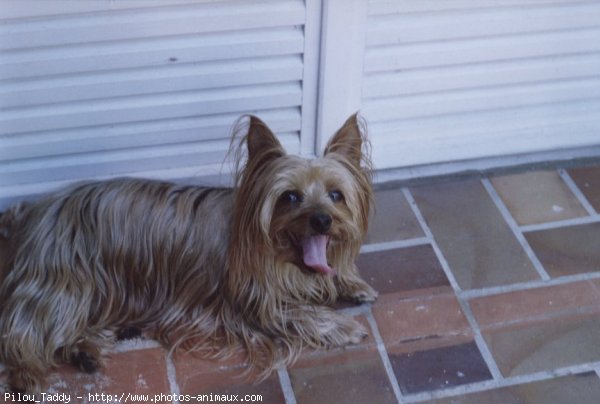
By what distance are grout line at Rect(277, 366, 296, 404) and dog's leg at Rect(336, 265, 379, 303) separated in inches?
14.1

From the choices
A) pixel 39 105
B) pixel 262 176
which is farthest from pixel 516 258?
pixel 39 105

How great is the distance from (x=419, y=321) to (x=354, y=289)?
0.79ft

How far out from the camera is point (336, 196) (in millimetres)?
2713

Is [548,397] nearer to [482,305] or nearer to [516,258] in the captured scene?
[482,305]

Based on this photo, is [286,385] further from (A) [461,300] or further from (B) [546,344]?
(B) [546,344]

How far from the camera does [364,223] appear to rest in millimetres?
2830

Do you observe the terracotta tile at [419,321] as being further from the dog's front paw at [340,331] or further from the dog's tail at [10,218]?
the dog's tail at [10,218]

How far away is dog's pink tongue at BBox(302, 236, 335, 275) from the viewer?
2.75m

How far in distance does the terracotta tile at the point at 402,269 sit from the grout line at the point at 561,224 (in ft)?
1.32

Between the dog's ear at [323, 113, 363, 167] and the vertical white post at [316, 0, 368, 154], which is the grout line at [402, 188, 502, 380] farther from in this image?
the dog's ear at [323, 113, 363, 167]

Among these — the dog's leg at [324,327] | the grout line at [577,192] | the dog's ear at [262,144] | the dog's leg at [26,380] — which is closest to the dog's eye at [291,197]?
the dog's ear at [262,144]

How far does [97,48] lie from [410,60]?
1.10m

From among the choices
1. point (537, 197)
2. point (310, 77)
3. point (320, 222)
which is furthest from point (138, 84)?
point (537, 197)

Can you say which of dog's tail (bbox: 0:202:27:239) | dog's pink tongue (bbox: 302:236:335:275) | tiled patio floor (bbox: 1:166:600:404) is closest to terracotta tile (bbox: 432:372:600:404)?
tiled patio floor (bbox: 1:166:600:404)
